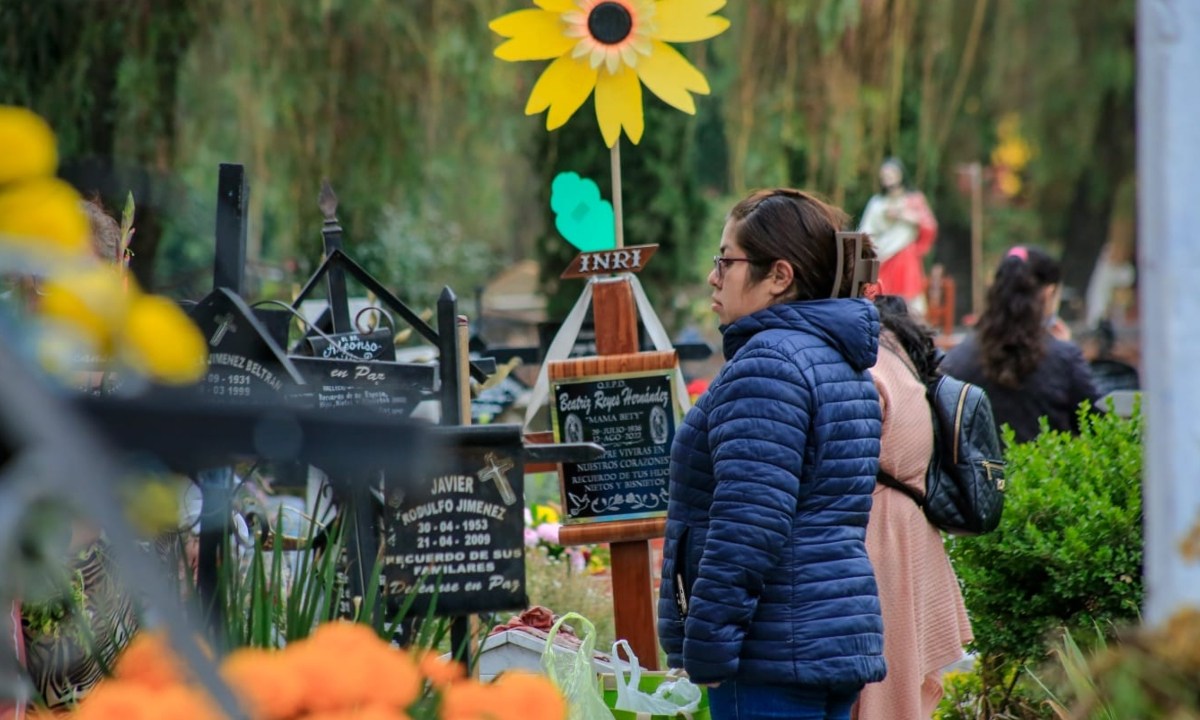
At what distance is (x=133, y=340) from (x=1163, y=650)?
3.52 ft

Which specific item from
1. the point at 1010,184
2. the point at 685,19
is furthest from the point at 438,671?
the point at 1010,184

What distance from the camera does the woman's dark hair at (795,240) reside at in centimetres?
278

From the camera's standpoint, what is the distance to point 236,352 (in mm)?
2623

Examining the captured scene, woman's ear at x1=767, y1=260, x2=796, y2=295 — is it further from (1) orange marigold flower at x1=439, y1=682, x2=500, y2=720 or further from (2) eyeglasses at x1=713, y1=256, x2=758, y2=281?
(1) orange marigold flower at x1=439, y1=682, x2=500, y2=720

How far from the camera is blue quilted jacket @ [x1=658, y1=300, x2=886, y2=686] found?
258 centimetres

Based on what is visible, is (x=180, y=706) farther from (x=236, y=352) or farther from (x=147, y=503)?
(x=236, y=352)

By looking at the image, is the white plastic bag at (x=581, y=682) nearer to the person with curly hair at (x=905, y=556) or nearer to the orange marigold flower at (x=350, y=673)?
the person with curly hair at (x=905, y=556)

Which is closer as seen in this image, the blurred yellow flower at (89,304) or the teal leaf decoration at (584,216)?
the blurred yellow flower at (89,304)

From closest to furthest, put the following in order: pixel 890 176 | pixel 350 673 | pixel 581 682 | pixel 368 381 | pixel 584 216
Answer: pixel 350 673
pixel 581 682
pixel 368 381
pixel 584 216
pixel 890 176

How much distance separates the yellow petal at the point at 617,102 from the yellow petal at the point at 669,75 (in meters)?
0.04

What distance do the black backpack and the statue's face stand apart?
7924mm

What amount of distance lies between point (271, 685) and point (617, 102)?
2.56m

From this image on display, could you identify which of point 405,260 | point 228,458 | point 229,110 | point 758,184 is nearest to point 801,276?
point 228,458

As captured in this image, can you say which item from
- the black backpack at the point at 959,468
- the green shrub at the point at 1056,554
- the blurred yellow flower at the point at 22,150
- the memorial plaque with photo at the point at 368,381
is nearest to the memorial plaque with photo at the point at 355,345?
the memorial plaque with photo at the point at 368,381
